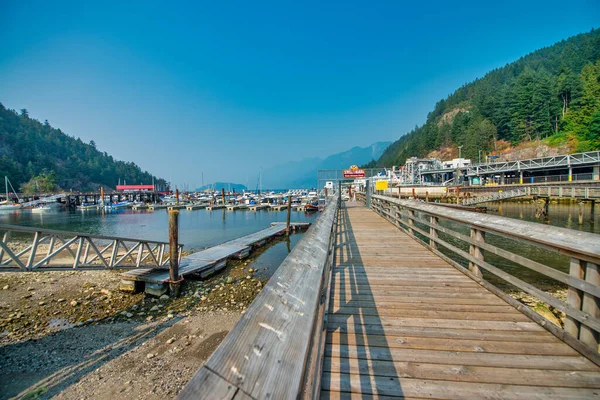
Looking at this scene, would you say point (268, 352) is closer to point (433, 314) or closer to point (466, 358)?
point (466, 358)

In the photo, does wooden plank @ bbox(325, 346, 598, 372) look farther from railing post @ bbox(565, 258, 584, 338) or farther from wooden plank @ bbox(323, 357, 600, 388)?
railing post @ bbox(565, 258, 584, 338)

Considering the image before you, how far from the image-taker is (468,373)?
2.21 m

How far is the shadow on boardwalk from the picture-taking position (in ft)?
7.01

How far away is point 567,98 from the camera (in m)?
65.6

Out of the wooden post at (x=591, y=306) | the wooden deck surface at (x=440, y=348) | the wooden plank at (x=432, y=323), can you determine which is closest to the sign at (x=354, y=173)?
the wooden deck surface at (x=440, y=348)

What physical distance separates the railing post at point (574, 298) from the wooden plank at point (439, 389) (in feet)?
2.18

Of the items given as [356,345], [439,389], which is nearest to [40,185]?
[356,345]

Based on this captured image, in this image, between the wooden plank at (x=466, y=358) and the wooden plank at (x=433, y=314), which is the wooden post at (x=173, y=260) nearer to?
the wooden plank at (x=433, y=314)

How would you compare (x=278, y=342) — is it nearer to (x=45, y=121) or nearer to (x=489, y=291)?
(x=489, y=291)

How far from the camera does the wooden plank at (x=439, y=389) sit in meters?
1.98

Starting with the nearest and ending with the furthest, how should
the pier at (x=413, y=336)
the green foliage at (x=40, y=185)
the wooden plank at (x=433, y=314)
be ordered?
1. the pier at (x=413, y=336)
2. the wooden plank at (x=433, y=314)
3. the green foliage at (x=40, y=185)

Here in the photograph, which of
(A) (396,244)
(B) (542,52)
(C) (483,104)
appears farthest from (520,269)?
(B) (542,52)

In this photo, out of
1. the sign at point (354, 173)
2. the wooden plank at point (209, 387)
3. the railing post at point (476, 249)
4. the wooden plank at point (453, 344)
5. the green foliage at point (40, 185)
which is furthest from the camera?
the green foliage at point (40, 185)

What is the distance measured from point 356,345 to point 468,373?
95 centimetres
